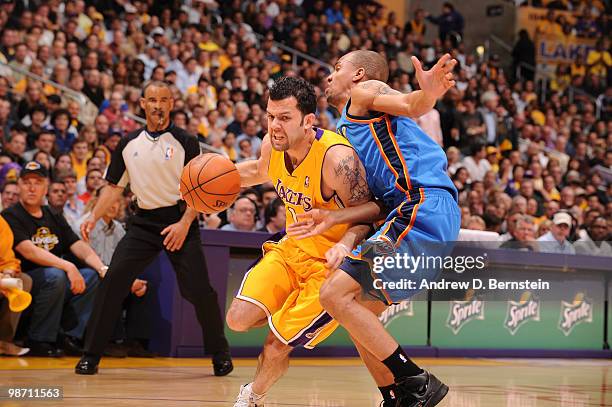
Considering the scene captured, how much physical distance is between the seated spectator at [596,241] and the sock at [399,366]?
621 cm

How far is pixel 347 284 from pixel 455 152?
10.1 meters

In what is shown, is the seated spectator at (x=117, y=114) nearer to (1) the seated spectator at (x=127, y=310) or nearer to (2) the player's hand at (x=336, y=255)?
(1) the seated spectator at (x=127, y=310)

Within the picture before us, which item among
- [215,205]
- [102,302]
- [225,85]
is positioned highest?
[225,85]

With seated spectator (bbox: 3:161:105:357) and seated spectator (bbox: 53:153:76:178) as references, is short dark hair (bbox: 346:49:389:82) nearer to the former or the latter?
seated spectator (bbox: 3:161:105:357)

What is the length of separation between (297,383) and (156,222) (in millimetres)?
1575

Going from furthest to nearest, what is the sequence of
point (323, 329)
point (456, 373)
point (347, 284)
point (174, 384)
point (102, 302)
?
1. point (456, 373)
2. point (102, 302)
3. point (174, 384)
4. point (323, 329)
5. point (347, 284)

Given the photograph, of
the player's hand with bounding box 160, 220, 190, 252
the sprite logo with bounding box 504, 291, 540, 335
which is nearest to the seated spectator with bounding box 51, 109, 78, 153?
the player's hand with bounding box 160, 220, 190, 252

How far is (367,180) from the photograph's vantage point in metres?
4.71

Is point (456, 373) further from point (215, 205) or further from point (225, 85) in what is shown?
point (225, 85)

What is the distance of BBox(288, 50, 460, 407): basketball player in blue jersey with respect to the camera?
437 cm

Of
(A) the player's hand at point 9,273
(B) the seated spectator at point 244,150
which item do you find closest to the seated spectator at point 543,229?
(B) the seated spectator at point 244,150

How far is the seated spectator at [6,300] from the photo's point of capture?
731 centimetres

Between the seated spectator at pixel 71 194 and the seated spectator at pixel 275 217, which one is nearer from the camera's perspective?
the seated spectator at pixel 275 217

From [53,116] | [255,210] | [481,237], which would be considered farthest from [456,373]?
[53,116]
